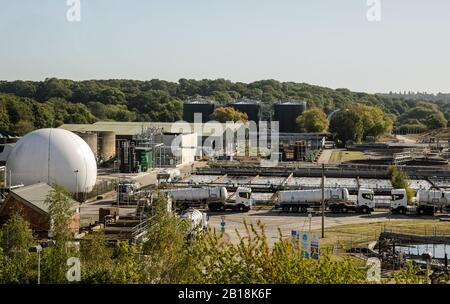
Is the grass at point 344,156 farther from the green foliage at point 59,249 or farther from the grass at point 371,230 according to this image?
the green foliage at point 59,249

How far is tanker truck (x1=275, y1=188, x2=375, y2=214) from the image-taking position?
34.3 m

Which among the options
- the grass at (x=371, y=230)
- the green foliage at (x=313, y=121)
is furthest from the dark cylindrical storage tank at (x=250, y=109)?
the grass at (x=371, y=230)

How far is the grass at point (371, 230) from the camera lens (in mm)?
26844

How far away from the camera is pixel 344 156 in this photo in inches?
2719

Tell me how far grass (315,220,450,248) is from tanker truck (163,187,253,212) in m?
6.37

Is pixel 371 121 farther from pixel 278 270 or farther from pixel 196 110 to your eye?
pixel 278 270

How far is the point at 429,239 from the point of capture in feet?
88.1

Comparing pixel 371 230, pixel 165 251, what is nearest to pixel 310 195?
pixel 371 230

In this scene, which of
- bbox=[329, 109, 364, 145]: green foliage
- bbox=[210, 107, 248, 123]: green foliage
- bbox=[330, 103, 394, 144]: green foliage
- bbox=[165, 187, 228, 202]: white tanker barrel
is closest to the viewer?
bbox=[165, 187, 228, 202]: white tanker barrel

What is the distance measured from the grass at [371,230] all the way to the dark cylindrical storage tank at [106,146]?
30909 millimetres

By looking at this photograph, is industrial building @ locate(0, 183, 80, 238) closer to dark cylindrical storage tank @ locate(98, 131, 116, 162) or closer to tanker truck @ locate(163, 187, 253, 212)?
tanker truck @ locate(163, 187, 253, 212)

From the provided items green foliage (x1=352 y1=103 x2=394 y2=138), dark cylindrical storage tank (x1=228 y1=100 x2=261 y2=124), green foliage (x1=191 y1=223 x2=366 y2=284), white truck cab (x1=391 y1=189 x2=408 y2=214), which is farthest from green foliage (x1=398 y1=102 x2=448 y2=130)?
green foliage (x1=191 y1=223 x2=366 y2=284)
